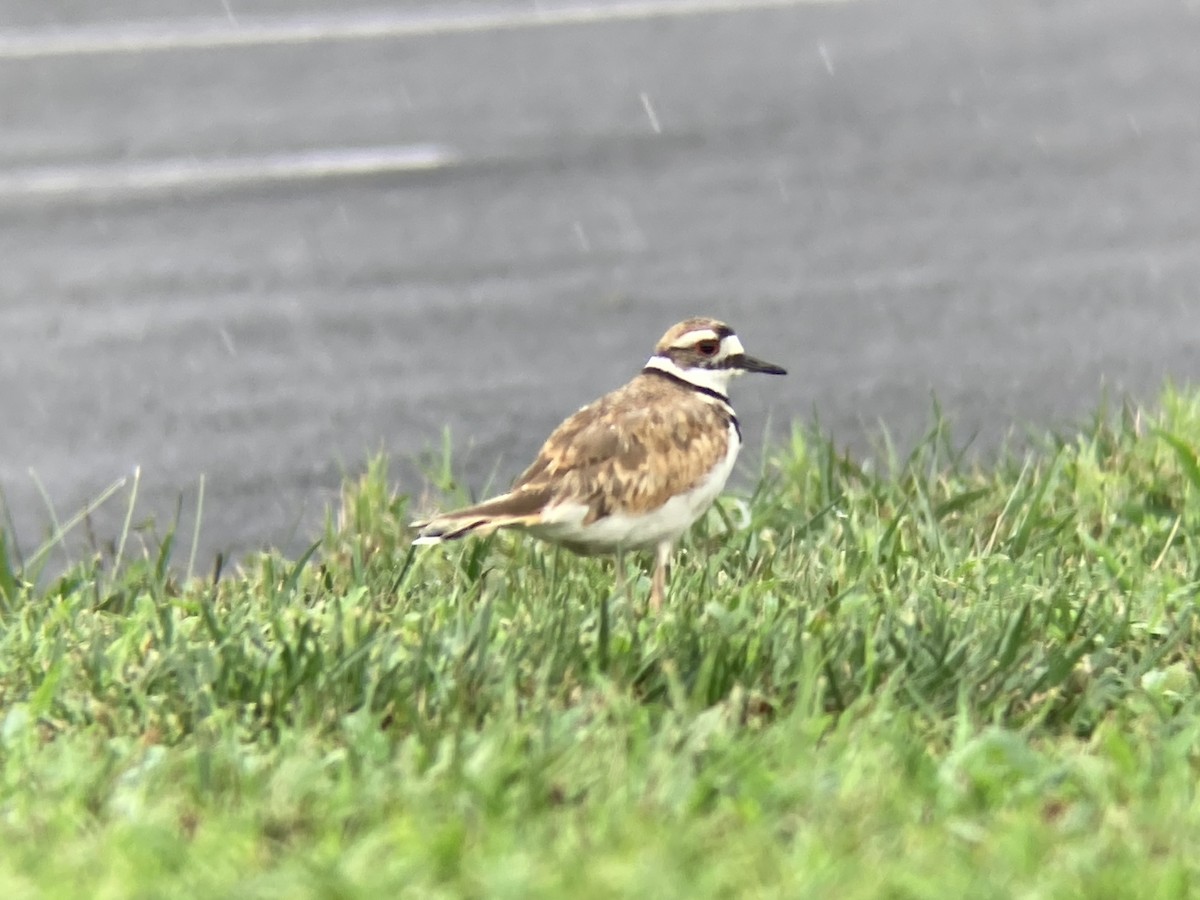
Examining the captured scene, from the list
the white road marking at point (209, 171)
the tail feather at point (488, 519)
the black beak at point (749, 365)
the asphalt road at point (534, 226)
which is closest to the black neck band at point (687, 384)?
A: the black beak at point (749, 365)

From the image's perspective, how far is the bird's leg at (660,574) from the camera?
19.4 feet

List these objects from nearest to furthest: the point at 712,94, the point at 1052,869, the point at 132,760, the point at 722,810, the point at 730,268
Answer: the point at 1052,869 < the point at 722,810 < the point at 132,760 < the point at 730,268 < the point at 712,94

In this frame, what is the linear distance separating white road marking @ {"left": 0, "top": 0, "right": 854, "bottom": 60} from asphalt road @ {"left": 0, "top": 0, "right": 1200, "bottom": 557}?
0.05m

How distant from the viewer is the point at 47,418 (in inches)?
361

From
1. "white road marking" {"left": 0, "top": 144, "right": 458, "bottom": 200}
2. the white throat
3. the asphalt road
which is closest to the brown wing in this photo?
the white throat

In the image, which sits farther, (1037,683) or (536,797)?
(1037,683)

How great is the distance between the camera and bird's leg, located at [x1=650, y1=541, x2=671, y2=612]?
591cm

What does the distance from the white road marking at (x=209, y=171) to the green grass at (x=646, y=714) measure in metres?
5.77

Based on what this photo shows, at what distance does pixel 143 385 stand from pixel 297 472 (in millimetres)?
1355

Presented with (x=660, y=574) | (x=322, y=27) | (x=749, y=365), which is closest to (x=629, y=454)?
(x=660, y=574)

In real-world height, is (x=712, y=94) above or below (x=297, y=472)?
above

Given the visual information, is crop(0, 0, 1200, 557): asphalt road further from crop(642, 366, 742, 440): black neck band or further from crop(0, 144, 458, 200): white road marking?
crop(642, 366, 742, 440): black neck band

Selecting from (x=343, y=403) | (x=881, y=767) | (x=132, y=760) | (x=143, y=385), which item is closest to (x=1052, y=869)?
(x=881, y=767)

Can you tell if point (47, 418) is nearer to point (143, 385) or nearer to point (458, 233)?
point (143, 385)
